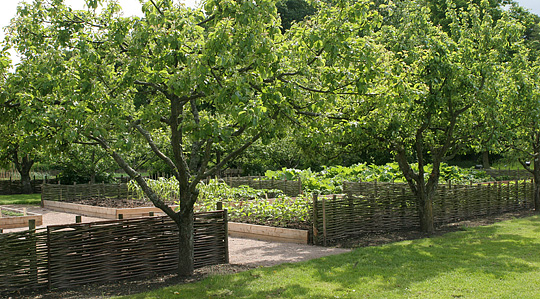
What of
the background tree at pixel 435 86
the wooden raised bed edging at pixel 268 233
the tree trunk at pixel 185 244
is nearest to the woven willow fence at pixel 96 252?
the tree trunk at pixel 185 244

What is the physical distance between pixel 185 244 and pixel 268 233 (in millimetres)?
4603

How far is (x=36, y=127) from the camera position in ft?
24.4

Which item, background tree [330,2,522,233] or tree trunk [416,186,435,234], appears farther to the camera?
tree trunk [416,186,435,234]

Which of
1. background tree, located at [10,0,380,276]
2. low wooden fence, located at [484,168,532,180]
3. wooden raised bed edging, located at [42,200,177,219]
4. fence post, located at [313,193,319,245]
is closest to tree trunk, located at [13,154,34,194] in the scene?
wooden raised bed edging, located at [42,200,177,219]

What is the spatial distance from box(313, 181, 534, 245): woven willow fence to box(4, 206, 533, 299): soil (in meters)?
0.34

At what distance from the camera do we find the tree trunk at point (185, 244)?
869 centimetres

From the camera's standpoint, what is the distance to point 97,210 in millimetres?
20062

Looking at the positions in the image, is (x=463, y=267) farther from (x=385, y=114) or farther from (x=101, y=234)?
(x=101, y=234)

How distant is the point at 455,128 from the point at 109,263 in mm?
9959

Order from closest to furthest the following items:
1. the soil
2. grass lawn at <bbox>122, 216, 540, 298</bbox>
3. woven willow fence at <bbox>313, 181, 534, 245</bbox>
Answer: grass lawn at <bbox>122, 216, 540, 298</bbox> → the soil → woven willow fence at <bbox>313, 181, 534, 245</bbox>

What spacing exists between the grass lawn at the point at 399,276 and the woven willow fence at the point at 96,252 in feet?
4.11

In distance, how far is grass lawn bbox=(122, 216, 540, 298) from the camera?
7453 millimetres

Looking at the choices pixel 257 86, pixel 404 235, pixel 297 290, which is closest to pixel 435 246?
→ pixel 404 235

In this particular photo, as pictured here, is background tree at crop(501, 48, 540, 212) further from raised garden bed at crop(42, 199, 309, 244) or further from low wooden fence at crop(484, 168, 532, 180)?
low wooden fence at crop(484, 168, 532, 180)
